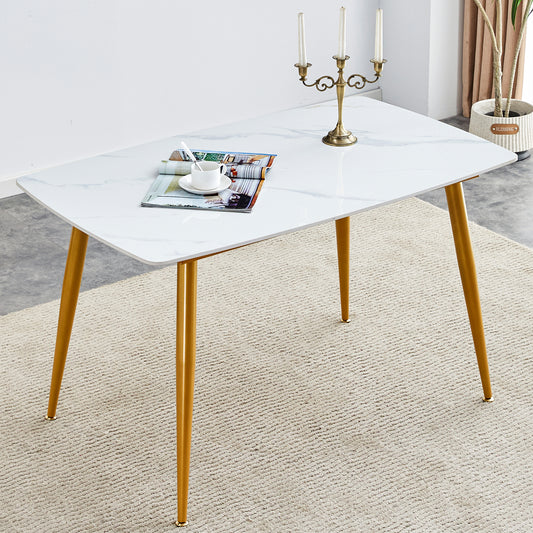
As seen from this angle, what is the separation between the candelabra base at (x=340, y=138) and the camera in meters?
2.02

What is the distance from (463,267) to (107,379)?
3.13 feet

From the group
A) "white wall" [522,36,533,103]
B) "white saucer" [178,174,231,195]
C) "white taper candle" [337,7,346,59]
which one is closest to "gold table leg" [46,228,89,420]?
"white saucer" [178,174,231,195]

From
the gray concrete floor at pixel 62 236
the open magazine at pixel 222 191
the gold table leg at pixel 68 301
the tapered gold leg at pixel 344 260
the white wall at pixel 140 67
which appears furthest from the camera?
the white wall at pixel 140 67

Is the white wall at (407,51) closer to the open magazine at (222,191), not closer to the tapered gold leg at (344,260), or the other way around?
the tapered gold leg at (344,260)

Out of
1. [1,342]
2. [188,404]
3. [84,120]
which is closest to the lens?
[188,404]

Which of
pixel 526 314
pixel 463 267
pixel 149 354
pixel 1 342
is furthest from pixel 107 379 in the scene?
pixel 526 314

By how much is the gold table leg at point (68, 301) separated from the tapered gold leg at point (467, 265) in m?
0.82

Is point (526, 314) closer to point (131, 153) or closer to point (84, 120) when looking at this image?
point (131, 153)

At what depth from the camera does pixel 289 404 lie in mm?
2119

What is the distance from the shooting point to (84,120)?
3.38 m

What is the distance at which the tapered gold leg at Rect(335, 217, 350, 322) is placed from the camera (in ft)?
7.54

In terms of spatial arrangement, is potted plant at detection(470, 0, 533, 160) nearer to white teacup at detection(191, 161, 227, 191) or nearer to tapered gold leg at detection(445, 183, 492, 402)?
tapered gold leg at detection(445, 183, 492, 402)

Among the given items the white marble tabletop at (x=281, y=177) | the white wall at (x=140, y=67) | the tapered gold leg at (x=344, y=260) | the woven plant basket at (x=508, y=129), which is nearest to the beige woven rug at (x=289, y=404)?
the tapered gold leg at (x=344, y=260)

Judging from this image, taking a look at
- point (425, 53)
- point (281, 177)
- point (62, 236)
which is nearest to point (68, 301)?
point (281, 177)
